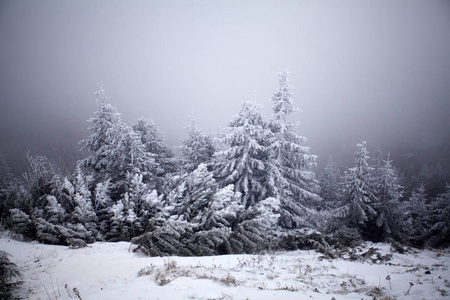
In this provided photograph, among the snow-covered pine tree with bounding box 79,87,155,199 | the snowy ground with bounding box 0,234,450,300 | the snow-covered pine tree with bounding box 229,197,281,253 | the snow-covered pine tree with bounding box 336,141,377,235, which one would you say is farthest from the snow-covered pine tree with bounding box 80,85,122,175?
the snow-covered pine tree with bounding box 336,141,377,235

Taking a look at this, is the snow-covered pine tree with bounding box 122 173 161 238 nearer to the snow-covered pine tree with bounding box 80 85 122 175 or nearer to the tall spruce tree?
the snow-covered pine tree with bounding box 80 85 122 175

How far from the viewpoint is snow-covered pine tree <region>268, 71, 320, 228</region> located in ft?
47.0

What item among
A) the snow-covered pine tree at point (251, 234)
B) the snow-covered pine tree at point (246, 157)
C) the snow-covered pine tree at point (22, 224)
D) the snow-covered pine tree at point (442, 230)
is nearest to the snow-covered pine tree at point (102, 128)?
the snow-covered pine tree at point (22, 224)

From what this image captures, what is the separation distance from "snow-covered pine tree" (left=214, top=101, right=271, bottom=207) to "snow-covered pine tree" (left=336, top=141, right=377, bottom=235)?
6.49 meters

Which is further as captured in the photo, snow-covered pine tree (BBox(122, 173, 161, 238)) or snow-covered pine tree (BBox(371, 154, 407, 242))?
snow-covered pine tree (BBox(371, 154, 407, 242))

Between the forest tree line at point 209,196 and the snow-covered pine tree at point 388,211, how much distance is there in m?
0.08

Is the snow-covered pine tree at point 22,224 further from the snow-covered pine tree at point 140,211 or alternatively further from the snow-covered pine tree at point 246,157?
the snow-covered pine tree at point 246,157

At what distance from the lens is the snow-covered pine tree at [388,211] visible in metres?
14.7

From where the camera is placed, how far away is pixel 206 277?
16.2 ft

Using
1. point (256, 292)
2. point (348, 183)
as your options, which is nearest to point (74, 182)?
point (256, 292)

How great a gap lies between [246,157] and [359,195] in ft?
28.5

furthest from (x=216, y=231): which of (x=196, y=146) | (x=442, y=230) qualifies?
(x=442, y=230)

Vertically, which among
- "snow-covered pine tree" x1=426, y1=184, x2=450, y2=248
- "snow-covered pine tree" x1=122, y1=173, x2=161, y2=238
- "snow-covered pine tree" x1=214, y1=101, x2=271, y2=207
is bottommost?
"snow-covered pine tree" x1=426, y1=184, x2=450, y2=248

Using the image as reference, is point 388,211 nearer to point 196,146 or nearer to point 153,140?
point 196,146
